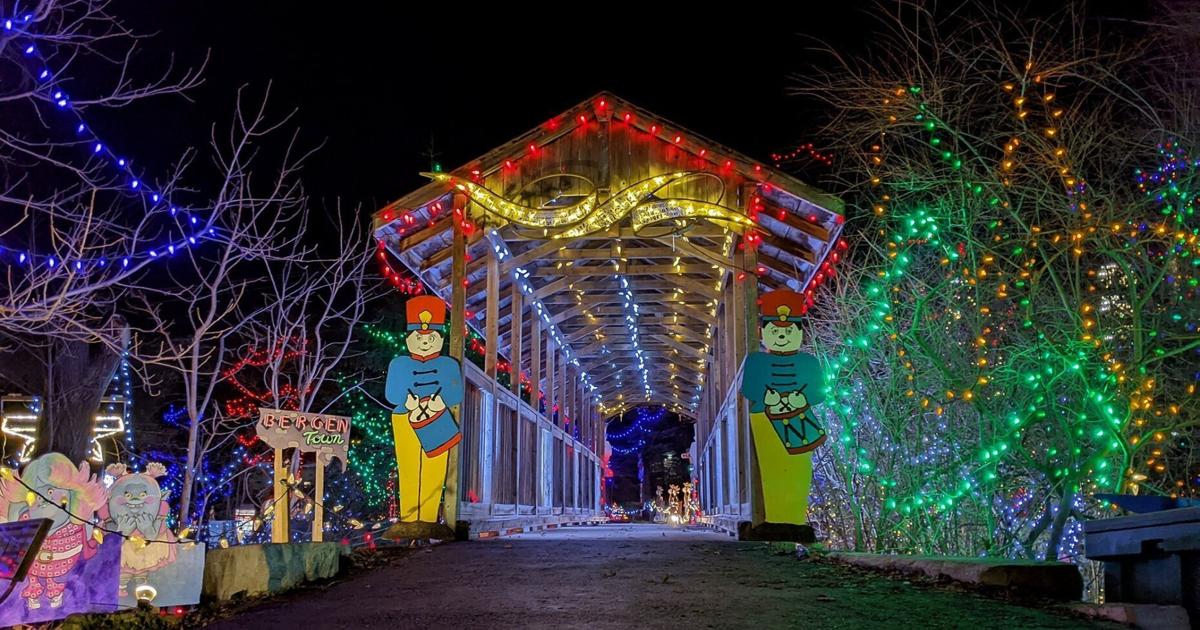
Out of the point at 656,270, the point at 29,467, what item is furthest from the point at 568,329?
the point at 29,467

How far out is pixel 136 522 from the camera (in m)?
5.03

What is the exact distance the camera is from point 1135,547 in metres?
4.07

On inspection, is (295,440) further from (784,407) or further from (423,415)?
(784,407)

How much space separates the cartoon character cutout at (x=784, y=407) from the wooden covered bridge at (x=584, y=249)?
16.4 inches

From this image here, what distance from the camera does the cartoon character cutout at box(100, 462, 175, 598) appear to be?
4988mm

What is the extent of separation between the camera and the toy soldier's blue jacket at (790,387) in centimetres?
945

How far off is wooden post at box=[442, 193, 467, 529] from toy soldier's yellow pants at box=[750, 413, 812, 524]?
3589 millimetres

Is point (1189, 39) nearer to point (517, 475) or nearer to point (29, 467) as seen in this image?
point (29, 467)

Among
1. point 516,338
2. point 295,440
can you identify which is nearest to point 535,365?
point 516,338

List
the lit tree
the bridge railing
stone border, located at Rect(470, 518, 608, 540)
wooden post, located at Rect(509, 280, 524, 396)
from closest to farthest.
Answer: the lit tree < stone border, located at Rect(470, 518, 608, 540) < the bridge railing < wooden post, located at Rect(509, 280, 524, 396)

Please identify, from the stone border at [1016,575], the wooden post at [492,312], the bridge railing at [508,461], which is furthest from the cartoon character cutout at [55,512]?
the wooden post at [492,312]

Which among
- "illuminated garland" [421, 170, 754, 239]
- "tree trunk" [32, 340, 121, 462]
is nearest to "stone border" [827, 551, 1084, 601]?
"illuminated garland" [421, 170, 754, 239]

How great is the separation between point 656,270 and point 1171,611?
443 inches

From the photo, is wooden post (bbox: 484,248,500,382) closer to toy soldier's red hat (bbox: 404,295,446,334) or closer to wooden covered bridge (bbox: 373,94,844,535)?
wooden covered bridge (bbox: 373,94,844,535)
